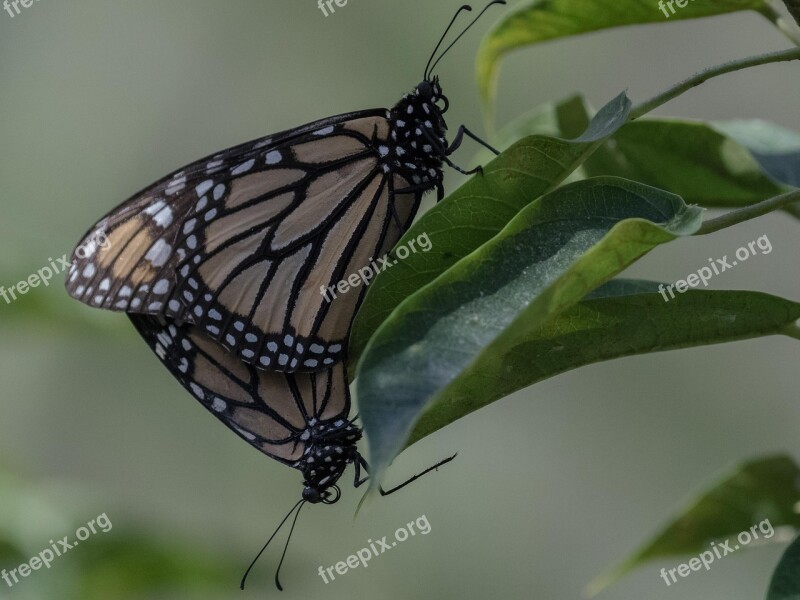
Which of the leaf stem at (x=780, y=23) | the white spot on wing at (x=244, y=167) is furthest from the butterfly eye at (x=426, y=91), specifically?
the leaf stem at (x=780, y=23)

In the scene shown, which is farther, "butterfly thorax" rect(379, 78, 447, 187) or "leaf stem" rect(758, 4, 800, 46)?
"butterfly thorax" rect(379, 78, 447, 187)

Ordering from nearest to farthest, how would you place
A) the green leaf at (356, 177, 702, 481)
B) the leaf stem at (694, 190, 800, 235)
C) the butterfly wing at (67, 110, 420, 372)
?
the green leaf at (356, 177, 702, 481) < the leaf stem at (694, 190, 800, 235) < the butterfly wing at (67, 110, 420, 372)

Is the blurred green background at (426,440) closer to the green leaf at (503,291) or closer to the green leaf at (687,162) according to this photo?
the green leaf at (687,162)

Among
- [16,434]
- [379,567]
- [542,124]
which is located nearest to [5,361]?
[16,434]

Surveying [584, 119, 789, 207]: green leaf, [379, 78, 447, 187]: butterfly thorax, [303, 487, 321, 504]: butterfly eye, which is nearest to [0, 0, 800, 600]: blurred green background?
[303, 487, 321, 504]: butterfly eye

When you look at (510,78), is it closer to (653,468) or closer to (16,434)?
(653,468)

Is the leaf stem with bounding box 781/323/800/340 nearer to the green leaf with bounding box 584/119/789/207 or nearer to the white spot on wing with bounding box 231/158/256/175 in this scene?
the green leaf with bounding box 584/119/789/207
